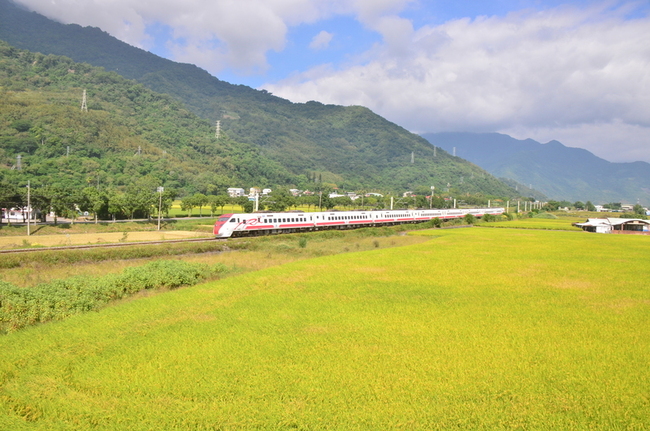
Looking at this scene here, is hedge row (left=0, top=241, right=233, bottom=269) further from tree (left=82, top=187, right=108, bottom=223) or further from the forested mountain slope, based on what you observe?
the forested mountain slope

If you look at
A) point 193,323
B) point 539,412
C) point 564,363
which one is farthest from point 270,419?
point 564,363

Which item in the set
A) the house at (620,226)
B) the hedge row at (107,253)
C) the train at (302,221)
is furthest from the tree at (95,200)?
the house at (620,226)

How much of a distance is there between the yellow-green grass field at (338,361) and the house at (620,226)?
50423 mm

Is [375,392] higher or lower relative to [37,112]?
lower

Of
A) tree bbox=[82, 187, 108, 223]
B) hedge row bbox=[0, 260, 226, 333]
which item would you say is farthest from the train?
tree bbox=[82, 187, 108, 223]

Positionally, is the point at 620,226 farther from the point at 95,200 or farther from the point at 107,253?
the point at 95,200

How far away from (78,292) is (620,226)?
69.3 metres

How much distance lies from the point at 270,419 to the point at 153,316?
27.4ft

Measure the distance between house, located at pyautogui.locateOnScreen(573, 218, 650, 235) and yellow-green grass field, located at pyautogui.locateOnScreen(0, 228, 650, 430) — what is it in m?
50.4

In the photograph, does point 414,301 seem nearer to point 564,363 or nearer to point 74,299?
point 564,363

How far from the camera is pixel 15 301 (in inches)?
604

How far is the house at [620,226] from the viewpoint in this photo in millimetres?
60938

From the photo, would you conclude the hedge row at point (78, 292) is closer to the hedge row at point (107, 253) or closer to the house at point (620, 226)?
the hedge row at point (107, 253)

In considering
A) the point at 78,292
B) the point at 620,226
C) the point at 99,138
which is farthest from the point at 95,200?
the point at 620,226
